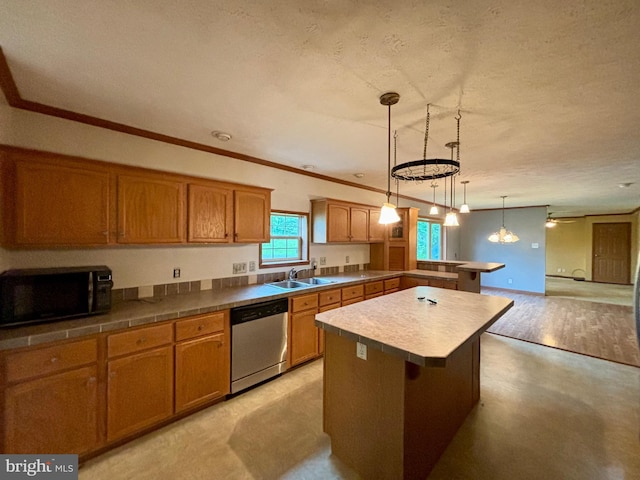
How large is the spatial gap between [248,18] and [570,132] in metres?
2.85

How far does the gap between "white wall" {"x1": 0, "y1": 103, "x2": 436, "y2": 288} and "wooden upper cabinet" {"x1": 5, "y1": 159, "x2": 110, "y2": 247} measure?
26 centimetres

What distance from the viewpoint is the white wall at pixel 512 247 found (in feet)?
23.2

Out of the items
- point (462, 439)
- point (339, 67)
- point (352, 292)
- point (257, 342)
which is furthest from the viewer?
point (352, 292)

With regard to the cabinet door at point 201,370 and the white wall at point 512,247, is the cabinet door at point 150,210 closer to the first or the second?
the cabinet door at point 201,370

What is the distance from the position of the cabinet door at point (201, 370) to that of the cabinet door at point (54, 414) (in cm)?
54

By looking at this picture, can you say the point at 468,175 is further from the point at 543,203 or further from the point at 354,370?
the point at 543,203

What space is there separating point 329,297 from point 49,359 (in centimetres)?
248

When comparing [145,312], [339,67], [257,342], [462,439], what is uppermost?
[339,67]

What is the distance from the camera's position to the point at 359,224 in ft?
14.5

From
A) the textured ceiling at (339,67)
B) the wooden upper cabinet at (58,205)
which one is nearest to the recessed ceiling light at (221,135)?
the textured ceiling at (339,67)

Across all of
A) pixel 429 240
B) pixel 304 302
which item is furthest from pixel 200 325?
pixel 429 240

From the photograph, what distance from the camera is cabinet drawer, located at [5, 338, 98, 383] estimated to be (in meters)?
1.51

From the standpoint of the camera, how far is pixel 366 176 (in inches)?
165

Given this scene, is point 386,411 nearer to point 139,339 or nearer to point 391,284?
point 139,339
